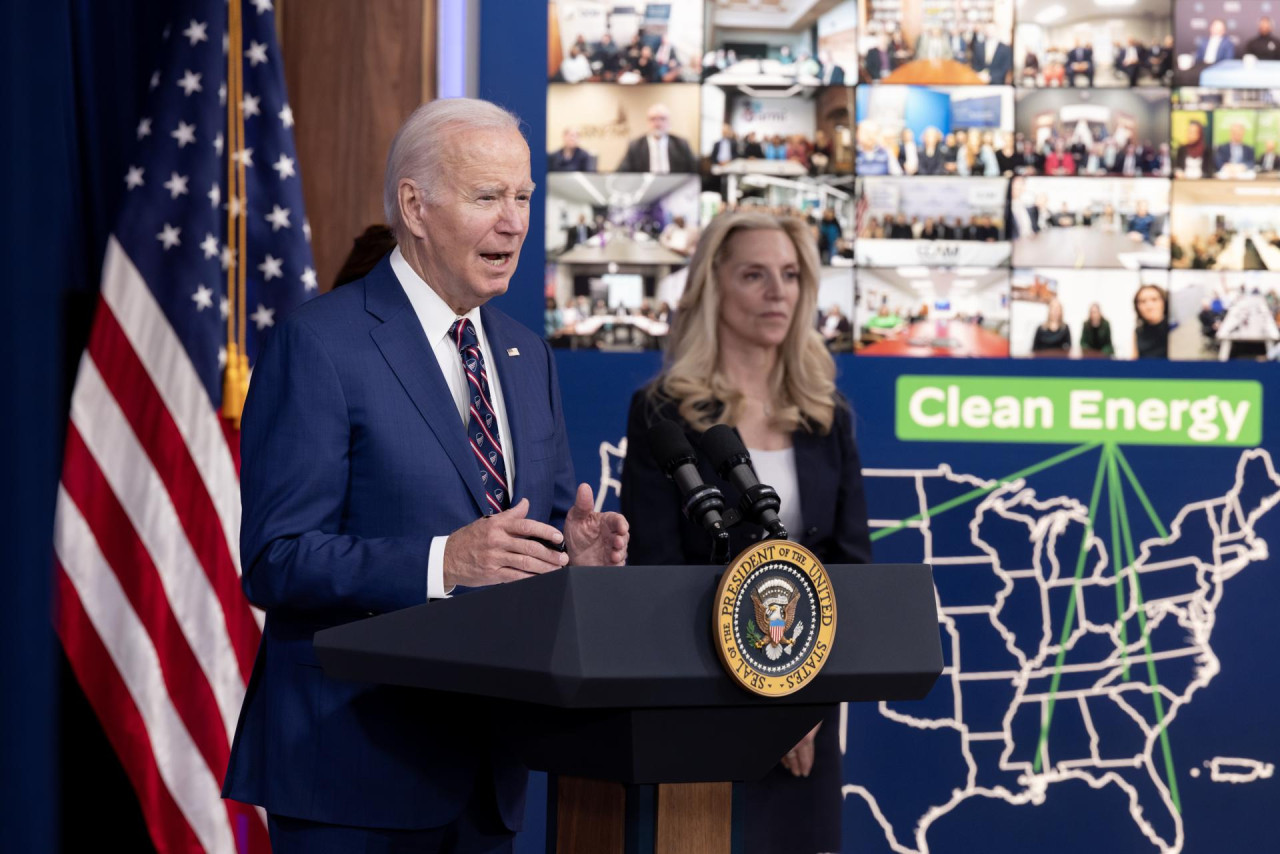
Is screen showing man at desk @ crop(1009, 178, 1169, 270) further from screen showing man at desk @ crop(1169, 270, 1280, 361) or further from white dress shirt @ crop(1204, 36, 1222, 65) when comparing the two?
white dress shirt @ crop(1204, 36, 1222, 65)

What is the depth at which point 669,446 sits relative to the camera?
5.08 ft

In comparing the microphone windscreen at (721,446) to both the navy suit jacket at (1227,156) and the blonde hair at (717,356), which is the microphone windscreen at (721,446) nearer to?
the blonde hair at (717,356)

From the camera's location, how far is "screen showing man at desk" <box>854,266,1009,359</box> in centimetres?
381

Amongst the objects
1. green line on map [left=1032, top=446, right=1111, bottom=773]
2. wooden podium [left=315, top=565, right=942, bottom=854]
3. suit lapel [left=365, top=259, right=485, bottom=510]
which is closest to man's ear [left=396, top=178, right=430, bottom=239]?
suit lapel [left=365, top=259, right=485, bottom=510]

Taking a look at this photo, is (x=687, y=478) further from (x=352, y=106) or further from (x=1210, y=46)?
(x=1210, y=46)

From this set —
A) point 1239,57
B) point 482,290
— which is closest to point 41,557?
point 482,290

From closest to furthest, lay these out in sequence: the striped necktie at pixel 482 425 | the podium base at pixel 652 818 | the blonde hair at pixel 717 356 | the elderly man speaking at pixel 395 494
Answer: the podium base at pixel 652 818, the elderly man speaking at pixel 395 494, the striped necktie at pixel 482 425, the blonde hair at pixel 717 356

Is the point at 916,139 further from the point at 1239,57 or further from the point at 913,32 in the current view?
the point at 1239,57

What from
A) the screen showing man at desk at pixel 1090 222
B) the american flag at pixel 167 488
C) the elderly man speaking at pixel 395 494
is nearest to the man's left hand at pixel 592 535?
the elderly man speaking at pixel 395 494

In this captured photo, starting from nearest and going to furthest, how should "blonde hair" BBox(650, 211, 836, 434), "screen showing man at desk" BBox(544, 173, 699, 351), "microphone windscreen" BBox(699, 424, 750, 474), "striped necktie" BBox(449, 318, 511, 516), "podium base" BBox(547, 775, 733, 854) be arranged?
1. "podium base" BBox(547, 775, 733, 854)
2. "microphone windscreen" BBox(699, 424, 750, 474)
3. "striped necktie" BBox(449, 318, 511, 516)
4. "blonde hair" BBox(650, 211, 836, 434)
5. "screen showing man at desk" BBox(544, 173, 699, 351)

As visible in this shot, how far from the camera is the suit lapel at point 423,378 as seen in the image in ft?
5.60

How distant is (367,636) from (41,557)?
156 cm

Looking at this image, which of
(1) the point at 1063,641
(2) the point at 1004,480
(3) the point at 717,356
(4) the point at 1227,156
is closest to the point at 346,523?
(3) the point at 717,356

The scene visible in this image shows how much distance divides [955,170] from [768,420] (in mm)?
1209
